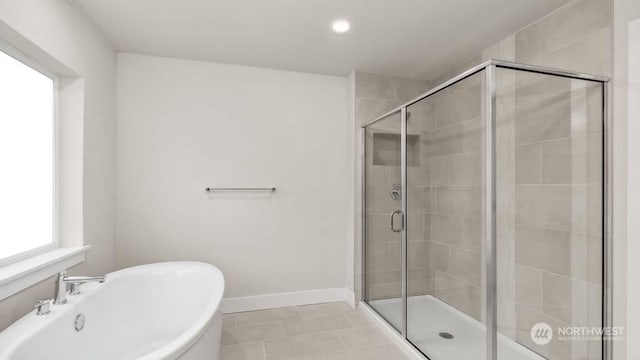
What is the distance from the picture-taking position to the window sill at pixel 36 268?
143 centimetres

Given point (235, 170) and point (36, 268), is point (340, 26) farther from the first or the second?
point (36, 268)

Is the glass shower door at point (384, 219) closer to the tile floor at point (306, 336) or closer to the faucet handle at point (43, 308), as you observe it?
the tile floor at point (306, 336)

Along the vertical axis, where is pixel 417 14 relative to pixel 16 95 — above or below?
above

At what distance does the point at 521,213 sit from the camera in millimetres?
1854

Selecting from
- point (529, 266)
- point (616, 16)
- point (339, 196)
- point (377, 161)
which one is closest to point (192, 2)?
point (377, 161)

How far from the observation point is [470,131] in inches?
78.5

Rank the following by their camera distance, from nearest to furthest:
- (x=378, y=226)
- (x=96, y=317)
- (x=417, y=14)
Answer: (x=96, y=317), (x=417, y=14), (x=378, y=226)

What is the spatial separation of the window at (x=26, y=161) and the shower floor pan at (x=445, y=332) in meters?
2.52

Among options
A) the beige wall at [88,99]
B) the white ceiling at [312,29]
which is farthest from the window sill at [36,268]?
the white ceiling at [312,29]

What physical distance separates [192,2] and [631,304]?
304 cm

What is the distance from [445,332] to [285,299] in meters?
1.55

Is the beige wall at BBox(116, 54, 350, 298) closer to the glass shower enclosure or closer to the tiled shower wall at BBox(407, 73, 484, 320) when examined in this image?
the tiled shower wall at BBox(407, 73, 484, 320)

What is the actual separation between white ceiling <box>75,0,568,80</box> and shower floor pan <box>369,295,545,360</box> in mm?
2006

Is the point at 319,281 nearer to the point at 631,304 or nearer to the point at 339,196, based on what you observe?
the point at 339,196
